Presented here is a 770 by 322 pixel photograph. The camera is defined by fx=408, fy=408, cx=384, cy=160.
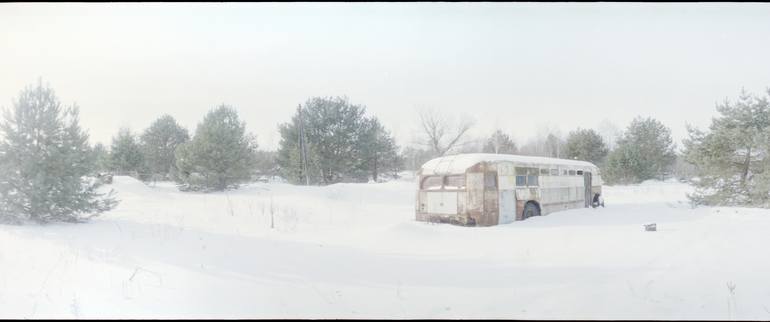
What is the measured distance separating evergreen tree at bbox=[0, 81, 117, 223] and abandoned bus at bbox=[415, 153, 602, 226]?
9.47 metres

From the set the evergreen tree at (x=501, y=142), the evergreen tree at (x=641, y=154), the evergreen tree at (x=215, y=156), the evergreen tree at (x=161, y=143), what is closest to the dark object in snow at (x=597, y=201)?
the evergreen tree at (x=641, y=154)

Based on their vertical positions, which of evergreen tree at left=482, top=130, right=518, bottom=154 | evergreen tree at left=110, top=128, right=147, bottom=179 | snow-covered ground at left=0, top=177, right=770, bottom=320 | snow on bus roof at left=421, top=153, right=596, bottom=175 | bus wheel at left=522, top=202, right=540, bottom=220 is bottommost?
snow-covered ground at left=0, top=177, right=770, bottom=320

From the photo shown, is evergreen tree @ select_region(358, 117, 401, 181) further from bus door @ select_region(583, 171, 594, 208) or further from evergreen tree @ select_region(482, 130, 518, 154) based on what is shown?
bus door @ select_region(583, 171, 594, 208)

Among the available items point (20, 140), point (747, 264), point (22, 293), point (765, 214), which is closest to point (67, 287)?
point (22, 293)

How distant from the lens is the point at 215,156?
2369 cm

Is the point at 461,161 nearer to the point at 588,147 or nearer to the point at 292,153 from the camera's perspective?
the point at 292,153

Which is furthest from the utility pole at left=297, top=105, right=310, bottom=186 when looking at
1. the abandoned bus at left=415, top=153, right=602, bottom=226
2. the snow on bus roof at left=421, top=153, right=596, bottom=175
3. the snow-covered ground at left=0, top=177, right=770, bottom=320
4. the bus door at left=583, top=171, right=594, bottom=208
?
the snow-covered ground at left=0, top=177, right=770, bottom=320

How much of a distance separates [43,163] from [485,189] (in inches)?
472

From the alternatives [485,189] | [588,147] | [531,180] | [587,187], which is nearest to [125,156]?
[485,189]

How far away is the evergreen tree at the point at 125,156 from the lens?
31000mm

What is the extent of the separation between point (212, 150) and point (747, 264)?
23424mm

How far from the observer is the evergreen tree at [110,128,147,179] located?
102ft

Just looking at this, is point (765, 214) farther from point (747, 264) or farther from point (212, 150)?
point (212, 150)

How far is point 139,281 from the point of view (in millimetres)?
5188
